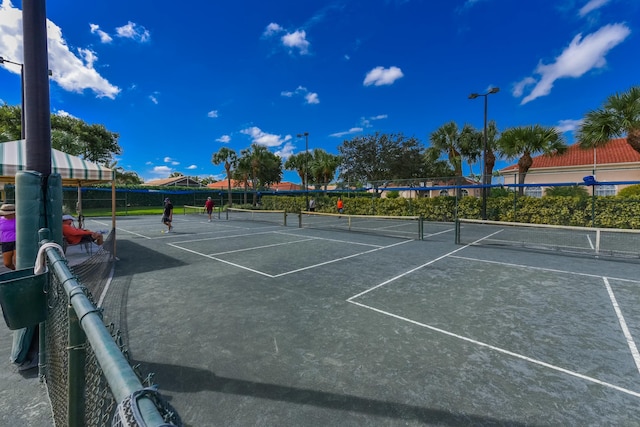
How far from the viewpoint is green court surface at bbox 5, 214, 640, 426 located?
2.89 meters

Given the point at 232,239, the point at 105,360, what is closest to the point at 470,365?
the point at 105,360

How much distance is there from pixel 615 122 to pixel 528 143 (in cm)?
572

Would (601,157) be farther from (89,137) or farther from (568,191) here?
(89,137)

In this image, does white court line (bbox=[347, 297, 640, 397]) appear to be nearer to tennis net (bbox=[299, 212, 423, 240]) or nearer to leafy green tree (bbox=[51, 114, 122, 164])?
tennis net (bbox=[299, 212, 423, 240])

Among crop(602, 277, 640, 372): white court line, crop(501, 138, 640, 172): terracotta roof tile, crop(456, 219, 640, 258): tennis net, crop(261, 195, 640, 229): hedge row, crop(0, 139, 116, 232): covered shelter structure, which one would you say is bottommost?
crop(602, 277, 640, 372): white court line

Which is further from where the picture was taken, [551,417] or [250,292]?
[250,292]

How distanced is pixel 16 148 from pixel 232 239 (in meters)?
7.67

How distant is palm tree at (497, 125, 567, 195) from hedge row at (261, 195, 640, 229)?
6.24ft

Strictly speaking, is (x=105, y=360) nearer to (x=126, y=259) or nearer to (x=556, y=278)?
(x=556, y=278)

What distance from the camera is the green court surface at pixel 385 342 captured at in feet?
9.50

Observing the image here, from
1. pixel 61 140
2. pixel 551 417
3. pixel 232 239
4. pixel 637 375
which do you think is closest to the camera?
pixel 551 417

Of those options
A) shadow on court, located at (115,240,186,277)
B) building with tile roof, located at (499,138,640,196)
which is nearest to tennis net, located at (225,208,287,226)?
shadow on court, located at (115,240,186,277)

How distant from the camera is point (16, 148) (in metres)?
7.32

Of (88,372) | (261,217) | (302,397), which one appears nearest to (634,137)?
(302,397)
